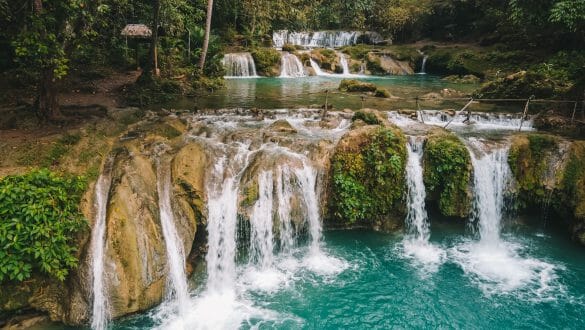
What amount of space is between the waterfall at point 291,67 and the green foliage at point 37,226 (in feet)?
82.9

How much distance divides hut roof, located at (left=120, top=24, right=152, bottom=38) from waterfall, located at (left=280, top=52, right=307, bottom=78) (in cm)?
1108

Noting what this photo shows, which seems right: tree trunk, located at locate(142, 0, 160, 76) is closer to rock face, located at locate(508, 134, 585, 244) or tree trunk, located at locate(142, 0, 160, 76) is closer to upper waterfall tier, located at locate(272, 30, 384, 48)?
rock face, located at locate(508, 134, 585, 244)

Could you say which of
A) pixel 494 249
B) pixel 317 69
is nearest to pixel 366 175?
pixel 494 249

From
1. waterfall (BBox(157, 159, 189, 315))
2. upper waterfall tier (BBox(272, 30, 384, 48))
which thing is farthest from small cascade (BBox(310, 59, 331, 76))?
waterfall (BBox(157, 159, 189, 315))

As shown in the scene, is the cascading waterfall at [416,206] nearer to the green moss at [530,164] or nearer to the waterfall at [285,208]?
the green moss at [530,164]

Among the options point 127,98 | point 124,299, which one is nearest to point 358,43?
point 127,98

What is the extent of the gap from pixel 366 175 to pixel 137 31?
62.3 ft

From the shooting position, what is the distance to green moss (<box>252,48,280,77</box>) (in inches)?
1218

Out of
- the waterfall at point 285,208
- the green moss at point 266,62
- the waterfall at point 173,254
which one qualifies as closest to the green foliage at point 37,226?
the waterfall at point 173,254

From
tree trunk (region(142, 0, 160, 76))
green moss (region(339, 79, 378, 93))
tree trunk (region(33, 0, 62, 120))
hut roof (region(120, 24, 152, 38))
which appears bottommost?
tree trunk (region(33, 0, 62, 120))

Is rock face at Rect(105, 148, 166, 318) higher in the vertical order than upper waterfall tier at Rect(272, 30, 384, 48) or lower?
lower

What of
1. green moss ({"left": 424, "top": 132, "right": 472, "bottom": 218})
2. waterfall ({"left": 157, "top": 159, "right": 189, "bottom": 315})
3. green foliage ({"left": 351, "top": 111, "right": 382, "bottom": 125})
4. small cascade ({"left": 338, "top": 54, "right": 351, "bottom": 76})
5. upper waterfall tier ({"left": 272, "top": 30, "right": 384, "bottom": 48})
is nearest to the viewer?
waterfall ({"left": 157, "top": 159, "right": 189, "bottom": 315})

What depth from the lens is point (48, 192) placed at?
295 inches

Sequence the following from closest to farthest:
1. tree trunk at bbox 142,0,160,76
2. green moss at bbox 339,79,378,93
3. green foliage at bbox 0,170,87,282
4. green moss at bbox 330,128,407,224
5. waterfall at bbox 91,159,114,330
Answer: green foliage at bbox 0,170,87,282
waterfall at bbox 91,159,114,330
green moss at bbox 330,128,407,224
tree trunk at bbox 142,0,160,76
green moss at bbox 339,79,378,93
